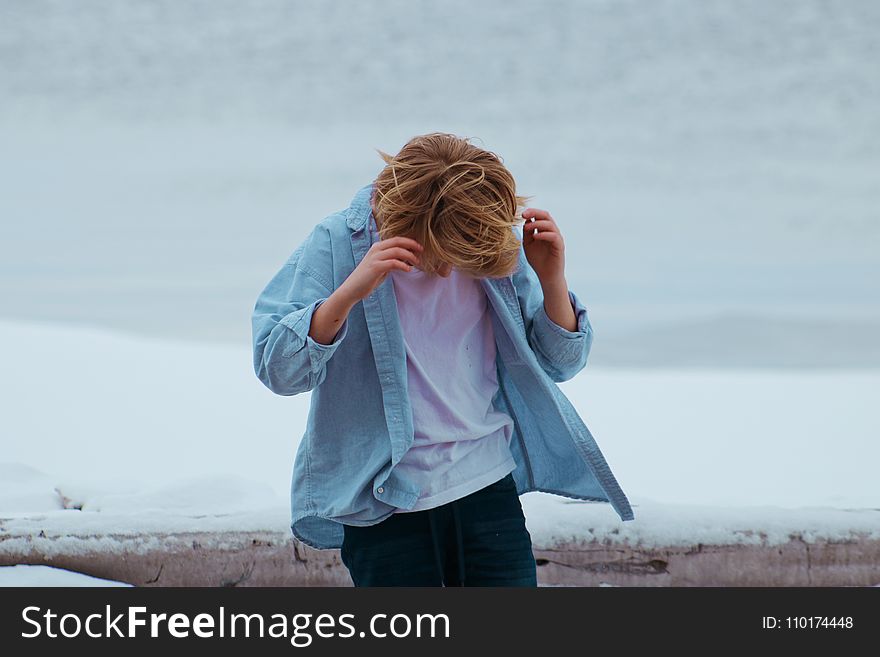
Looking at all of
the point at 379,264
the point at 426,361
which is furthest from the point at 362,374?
the point at 379,264

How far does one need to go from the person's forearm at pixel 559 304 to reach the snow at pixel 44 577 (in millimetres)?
893

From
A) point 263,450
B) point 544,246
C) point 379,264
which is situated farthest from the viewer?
point 263,450

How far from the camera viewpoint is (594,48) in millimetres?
4531

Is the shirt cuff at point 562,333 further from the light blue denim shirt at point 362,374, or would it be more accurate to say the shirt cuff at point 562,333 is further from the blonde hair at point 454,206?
the blonde hair at point 454,206

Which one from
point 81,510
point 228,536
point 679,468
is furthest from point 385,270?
point 679,468

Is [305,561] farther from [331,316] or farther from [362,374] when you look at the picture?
[331,316]

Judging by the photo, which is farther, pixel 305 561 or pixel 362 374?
pixel 305 561

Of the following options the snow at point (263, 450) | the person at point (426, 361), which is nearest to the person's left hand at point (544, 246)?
the person at point (426, 361)

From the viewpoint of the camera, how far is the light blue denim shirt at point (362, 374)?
1.06 metres

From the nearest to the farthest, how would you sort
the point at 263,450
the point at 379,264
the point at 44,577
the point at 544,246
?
the point at 379,264 → the point at 544,246 → the point at 44,577 → the point at 263,450

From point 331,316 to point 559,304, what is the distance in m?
0.29

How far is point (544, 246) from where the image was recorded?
1125 millimetres

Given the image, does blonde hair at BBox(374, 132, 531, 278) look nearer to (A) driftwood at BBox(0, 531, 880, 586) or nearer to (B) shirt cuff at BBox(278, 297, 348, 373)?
(B) shirt cuff at BBox(278, 297, 348, 373)

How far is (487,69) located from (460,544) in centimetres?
371
